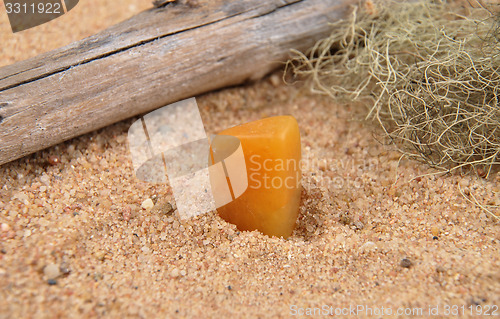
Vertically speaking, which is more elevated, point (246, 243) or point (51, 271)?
point (51, 271)

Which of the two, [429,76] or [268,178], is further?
[429,76]

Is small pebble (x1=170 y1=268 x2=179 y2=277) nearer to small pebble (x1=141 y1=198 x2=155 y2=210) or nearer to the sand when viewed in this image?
the sand

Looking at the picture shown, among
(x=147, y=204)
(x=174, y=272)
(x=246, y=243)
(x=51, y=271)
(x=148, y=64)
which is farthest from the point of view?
(x=148, y=64)

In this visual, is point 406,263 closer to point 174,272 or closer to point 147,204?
point 174,272

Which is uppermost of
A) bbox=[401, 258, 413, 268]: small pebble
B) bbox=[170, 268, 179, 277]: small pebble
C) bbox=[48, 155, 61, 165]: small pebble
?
bbox=[48, 155, 61, 165]: small pebble

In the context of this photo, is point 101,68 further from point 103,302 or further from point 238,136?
point 103,302

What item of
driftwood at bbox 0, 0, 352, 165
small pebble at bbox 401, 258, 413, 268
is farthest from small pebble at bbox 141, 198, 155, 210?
small pebble at bbox 401, 258, 413, 268

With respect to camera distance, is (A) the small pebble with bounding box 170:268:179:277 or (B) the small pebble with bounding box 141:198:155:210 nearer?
(A) the small pebble with bounding box 170:268:179:277

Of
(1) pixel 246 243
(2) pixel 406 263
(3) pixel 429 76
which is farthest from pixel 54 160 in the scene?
(3) pixel 429 76
